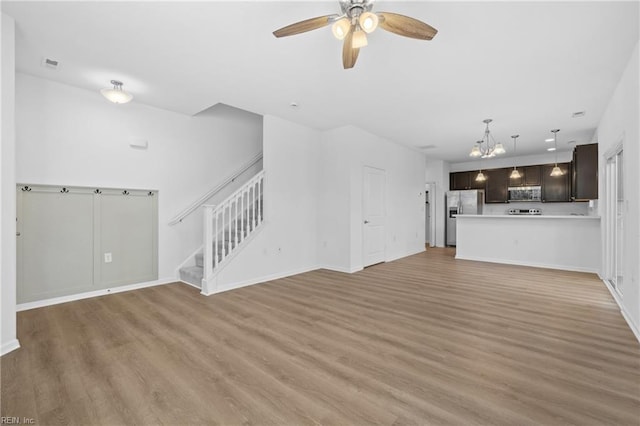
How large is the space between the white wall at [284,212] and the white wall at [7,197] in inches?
84.9

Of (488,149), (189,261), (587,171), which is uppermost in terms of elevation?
(488,149)

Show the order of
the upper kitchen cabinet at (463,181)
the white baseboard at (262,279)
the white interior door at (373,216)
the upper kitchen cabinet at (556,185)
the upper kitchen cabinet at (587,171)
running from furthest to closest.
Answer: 1. the upper kitchen cabinet at (463,181)
2. the upper kitchen cabinet at (556,185)
3. the white interior door at (373,216)
4. the upper kitchen cabinet at (587,171)
5. the white baseboard at (262,279)

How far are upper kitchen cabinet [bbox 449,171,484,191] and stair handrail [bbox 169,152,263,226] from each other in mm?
6798

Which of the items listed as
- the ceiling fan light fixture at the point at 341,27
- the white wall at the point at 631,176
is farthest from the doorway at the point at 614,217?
the ceiling fan light fixture at the point at 341,27

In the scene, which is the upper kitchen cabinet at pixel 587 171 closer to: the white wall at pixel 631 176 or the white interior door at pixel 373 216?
the white wall at pixel 631 176

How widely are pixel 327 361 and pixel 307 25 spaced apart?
2606mm

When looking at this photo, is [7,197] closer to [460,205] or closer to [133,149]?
[133,149]

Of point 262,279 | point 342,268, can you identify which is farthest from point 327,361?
point 342,268

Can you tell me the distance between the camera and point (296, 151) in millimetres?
5387

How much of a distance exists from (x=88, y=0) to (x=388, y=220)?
19.5 ft

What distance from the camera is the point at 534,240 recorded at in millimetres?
5930

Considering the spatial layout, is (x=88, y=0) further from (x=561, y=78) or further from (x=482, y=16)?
(x=561, y=78)

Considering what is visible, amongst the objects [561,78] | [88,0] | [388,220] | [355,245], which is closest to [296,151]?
[355,245]

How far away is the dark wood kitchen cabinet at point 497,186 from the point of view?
8.62 metres
